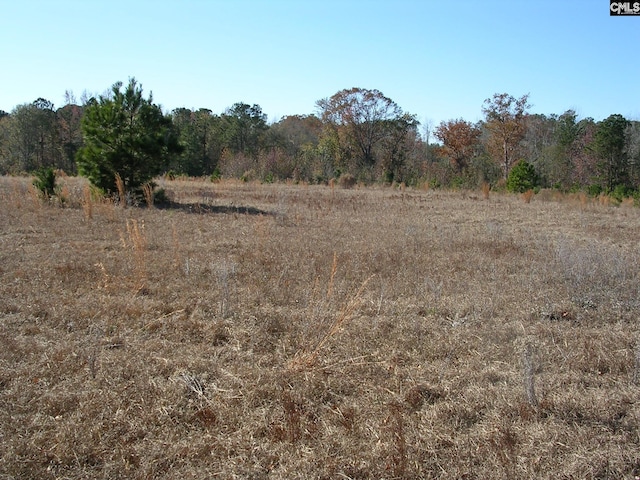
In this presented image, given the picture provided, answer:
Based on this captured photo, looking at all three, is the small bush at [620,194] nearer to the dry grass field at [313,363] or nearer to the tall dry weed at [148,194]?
the dry grass field at [313,363]

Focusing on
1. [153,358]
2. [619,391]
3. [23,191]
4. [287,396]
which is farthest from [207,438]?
[23,191]

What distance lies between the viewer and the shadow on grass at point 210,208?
10222 millimetres

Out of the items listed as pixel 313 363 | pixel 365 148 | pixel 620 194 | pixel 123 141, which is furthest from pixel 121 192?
pixel 365 148

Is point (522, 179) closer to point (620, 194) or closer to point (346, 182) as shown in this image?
point (620, 194)

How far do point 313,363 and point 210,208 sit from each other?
26.5ft

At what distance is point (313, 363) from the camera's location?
10.1 feet

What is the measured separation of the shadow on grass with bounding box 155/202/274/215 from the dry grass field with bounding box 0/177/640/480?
12.2 feet

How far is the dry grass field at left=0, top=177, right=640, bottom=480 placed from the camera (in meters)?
2.25

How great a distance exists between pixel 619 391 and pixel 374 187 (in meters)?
17.8

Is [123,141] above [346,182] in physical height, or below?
above

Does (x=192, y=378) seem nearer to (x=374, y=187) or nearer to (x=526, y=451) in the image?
(x=526, y=451)

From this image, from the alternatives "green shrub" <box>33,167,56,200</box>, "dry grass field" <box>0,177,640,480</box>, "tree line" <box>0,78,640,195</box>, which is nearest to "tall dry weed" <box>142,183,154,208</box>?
"green shrub" <box>33,167,56,200</box>

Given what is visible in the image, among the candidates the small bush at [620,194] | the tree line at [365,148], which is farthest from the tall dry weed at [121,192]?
the small bush at [620,194]

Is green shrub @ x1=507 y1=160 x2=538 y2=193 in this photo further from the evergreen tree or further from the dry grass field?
the evergreen tree
